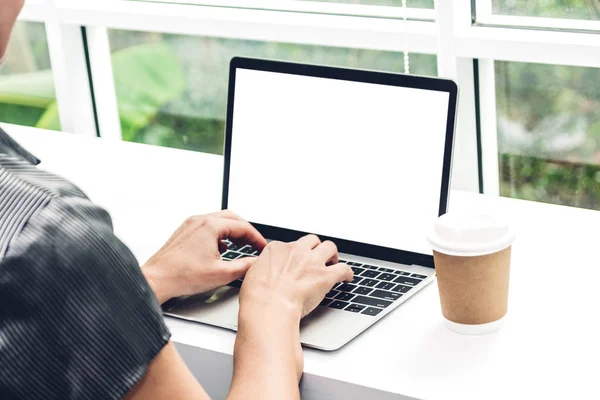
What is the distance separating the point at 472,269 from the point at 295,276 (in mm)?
212

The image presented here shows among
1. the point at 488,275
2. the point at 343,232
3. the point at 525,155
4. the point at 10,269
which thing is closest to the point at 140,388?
the point at 10,269

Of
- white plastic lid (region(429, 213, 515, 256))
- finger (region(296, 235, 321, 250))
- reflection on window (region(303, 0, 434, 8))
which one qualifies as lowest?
finger (region(296, 235, 321, 250))

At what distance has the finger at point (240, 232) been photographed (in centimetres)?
118

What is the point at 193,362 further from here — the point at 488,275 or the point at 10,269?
the point at 10,269

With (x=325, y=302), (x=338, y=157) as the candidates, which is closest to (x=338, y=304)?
(x=325, y=302)

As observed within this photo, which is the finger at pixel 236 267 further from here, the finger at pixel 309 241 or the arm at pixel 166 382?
the arm at pixel 166 382

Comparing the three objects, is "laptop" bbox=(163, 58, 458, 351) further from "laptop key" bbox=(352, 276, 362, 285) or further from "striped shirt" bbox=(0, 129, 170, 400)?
"striped shirt" bbox=(0, 129, 170, 400)

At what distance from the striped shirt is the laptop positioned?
405 mm

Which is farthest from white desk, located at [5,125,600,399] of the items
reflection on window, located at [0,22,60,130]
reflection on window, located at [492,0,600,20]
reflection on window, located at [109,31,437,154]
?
reflection on window, located at [0,22,60,130]

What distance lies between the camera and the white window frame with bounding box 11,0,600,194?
147cm

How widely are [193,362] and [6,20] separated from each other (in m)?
0.49

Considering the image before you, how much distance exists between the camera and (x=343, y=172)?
122 centimetres

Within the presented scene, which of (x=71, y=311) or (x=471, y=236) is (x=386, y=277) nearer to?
(x=471, y=236)

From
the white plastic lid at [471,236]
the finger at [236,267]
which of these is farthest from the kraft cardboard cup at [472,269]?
the finger at [236,267]
